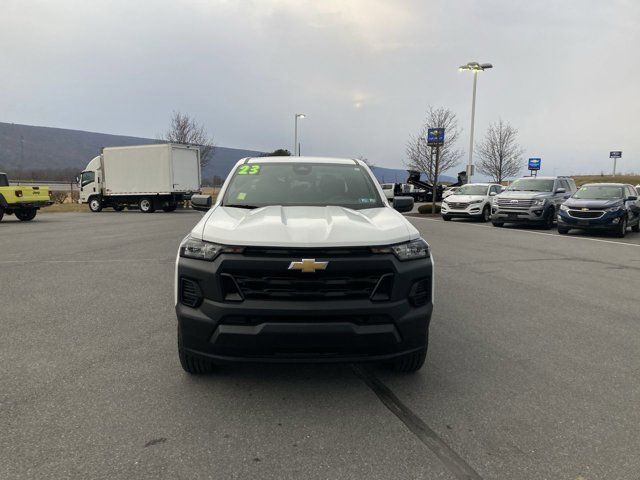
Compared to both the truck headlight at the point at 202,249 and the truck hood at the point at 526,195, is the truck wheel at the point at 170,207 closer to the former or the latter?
the truck hood at the point at 526,195

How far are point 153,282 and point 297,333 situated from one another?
5141mm

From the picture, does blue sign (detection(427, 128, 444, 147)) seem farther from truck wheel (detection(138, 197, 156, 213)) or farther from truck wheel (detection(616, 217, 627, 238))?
truck wheel (detection(138, 197, 156, 213))

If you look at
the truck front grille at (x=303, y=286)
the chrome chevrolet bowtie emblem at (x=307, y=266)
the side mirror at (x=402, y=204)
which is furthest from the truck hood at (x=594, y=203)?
the chrome chevrolet bowtie emblem at (x=307, y=266)

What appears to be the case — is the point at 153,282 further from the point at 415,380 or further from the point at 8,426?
the point at 415,380

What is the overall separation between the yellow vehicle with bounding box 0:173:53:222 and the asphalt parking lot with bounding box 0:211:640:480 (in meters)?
15.6

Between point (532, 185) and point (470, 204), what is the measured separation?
2797 mm

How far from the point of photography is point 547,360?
4.34 m

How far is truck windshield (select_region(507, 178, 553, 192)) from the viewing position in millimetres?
19422

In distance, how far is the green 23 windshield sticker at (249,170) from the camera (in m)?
5.04

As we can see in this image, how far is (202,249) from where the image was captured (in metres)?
3.31

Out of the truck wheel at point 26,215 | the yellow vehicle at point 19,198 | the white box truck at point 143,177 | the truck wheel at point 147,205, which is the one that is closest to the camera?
the yellow vehicle at point 19,198

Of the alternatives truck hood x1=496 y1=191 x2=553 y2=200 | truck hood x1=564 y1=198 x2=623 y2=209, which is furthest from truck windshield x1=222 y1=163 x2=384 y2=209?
truck hood x1=496 y1=191 x2=553 y2=200

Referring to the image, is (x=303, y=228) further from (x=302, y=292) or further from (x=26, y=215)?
(x=26, y=215)

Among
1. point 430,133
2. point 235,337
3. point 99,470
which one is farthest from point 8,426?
point 430,133
